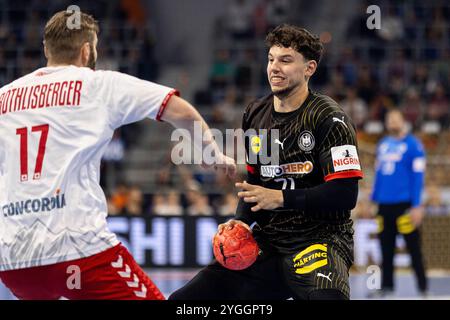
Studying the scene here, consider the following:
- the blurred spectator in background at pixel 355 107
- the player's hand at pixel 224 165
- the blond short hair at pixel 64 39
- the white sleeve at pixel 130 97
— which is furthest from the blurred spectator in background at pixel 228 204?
the white sleeve at pixel 130 97

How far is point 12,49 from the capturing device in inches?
715

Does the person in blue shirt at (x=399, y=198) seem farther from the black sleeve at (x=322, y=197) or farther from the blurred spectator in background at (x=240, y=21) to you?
the blurred spectator in background at (x=240, y=21)

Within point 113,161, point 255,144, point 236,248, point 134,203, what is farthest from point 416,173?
point 113,161

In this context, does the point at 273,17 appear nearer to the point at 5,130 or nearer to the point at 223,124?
the point at 223,124

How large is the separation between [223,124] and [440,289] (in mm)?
6797

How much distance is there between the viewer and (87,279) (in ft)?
14.1

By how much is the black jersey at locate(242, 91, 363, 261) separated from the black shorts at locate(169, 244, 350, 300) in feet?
0.31

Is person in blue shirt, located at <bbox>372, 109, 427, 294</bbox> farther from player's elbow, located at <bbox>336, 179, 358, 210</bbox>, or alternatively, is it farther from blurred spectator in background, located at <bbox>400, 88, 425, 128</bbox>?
blurred spectator in background, located at <bbox>400, 88, 425, 128</bbox>

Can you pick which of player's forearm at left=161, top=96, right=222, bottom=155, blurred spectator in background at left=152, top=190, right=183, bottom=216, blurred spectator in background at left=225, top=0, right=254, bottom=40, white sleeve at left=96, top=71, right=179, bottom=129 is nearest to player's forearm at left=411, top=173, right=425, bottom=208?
blurred spectator in background at left=152, top=190, right=183, bottom=216

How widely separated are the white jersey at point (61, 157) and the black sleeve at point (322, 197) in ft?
3.79

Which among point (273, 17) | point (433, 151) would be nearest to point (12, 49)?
point (273, 17)

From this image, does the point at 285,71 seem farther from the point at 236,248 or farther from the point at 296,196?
the point at 236,248

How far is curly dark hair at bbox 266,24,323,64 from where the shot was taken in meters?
5.40

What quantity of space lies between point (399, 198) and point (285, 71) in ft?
17.2
